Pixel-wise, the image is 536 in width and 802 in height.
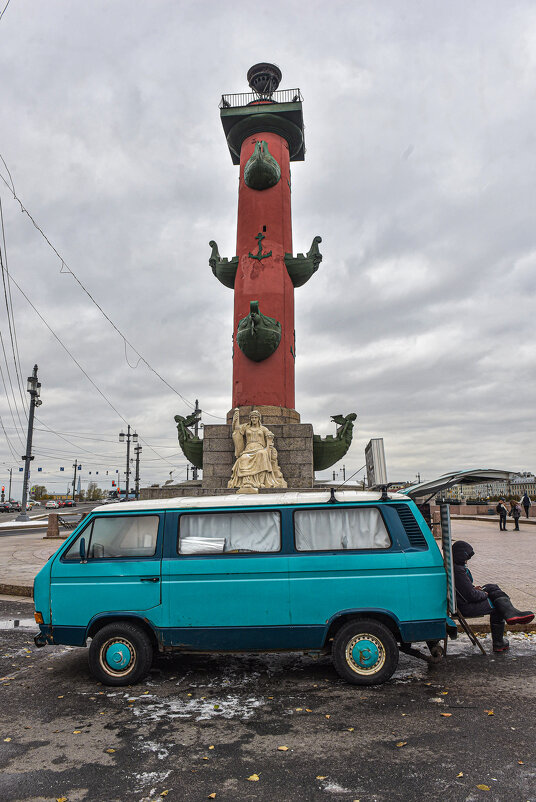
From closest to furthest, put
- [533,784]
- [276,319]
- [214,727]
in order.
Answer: [533,784], [214,727], [276,319]

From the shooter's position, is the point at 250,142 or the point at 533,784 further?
the point at 250,142

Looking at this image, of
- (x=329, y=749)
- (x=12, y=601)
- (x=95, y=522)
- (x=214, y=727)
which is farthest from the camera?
(x=12, y=601)

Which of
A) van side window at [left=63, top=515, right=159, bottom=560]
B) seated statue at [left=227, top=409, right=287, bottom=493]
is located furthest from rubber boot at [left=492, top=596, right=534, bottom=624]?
seated statue at [left=227, top=409, right=287, bottom=493]

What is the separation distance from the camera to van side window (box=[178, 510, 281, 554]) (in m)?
5.70

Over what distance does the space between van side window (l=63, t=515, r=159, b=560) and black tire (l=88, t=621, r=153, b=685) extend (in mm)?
779

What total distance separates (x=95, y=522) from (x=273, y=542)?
2.12 m

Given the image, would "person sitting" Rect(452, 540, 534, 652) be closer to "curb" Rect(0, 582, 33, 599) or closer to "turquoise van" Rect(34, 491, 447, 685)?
"turquoise van" Rect(34, 491, 447, 685)

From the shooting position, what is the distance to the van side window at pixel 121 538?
584cm

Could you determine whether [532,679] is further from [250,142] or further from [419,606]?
[250,142]

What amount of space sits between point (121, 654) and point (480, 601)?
414 cm

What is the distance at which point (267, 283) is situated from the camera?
21.3 meters

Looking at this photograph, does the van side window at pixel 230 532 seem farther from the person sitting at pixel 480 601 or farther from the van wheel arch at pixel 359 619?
the person sitting at pixel 480 601

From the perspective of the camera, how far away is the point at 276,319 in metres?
20.9

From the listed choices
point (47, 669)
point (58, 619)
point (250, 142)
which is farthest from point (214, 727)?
point (250, 142)
